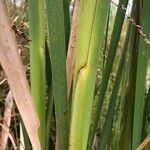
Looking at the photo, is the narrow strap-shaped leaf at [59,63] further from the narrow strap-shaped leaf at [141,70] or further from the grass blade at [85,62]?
the narrow strap-shaped leaf at [141,70]

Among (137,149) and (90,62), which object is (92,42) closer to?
(90,62)

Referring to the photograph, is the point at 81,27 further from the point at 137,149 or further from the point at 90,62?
the point at 137,149

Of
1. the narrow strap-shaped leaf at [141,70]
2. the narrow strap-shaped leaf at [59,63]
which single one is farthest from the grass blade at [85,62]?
the narrow strap-shaped leaf at [141,70]

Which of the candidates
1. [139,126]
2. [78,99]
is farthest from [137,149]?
[78,99]

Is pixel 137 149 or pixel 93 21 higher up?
pixel 93 21

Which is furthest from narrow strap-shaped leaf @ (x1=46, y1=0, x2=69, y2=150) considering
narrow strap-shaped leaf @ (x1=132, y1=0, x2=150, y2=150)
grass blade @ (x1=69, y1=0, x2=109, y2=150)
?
narrow strap-shaped leaf @ (x1=132, y1=0, x2=150, y2=150)

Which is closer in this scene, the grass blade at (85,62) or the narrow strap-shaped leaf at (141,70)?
the grass blade at (85,62)

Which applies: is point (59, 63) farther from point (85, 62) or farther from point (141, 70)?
point (141, 70)

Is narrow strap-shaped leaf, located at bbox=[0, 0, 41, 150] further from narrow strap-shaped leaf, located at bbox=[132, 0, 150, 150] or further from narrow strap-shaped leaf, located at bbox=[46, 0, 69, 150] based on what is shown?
narrow strap-shaped leaf, located at bbox=[132, 0, 150, 150]

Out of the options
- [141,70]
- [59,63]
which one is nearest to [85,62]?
[59,63]

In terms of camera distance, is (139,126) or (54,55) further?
(139,126)
